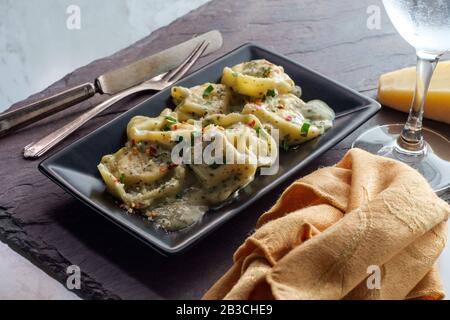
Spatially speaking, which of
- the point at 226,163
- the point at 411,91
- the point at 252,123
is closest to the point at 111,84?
the point at 252,123

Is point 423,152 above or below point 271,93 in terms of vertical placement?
below

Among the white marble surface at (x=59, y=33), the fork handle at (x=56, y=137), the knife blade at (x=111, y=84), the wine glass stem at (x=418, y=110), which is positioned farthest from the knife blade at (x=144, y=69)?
the white marble surface at (x=59, y=33)

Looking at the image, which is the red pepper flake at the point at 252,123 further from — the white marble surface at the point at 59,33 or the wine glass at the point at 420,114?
the white marble surface at the point at 59,33

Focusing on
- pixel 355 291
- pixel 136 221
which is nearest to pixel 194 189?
pixel 136 221

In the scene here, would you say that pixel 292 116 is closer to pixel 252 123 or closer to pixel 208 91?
pixel 252 123

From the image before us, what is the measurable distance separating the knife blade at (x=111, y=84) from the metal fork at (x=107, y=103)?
0.08 feet

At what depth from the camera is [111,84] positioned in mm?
2457

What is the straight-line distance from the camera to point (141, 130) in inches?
83.0

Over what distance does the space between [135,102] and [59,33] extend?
158cm

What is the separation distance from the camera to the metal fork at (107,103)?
2.22m

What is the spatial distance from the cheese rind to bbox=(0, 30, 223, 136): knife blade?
2.27 ft

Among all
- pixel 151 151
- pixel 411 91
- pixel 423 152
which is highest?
pixel 151 151

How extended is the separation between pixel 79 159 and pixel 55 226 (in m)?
0.21

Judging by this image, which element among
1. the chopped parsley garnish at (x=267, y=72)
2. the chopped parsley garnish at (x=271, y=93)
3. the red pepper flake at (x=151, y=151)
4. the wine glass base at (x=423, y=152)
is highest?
the chopped parsley garnish at (x=267, y=72)
